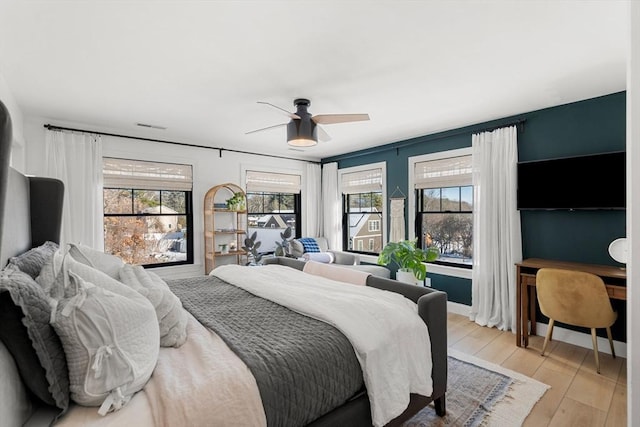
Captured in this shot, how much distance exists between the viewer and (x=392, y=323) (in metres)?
1.73

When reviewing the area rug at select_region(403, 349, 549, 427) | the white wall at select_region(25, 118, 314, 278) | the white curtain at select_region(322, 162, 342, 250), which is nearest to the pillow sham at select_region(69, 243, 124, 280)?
the area rug at select_region(403, 349, 549, 427)

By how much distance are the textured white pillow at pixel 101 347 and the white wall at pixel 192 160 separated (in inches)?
137

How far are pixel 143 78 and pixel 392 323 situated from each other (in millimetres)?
2623

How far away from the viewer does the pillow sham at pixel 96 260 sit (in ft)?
5.63

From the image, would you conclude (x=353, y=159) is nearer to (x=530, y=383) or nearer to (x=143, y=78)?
(x=143, y=78)

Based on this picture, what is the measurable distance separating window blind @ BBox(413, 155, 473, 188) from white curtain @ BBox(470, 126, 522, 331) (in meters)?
0.22

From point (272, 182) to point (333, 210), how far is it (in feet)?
4.11

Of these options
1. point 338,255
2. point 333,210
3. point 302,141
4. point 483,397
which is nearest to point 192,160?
point 302,141

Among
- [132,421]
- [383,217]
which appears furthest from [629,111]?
[383,217]

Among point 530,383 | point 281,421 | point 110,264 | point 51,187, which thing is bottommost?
point 530,383

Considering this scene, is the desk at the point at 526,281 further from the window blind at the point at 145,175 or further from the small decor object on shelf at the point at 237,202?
the window blind at the point at 145,175

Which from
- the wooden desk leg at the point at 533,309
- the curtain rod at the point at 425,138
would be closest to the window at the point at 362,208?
the curtain rod at the point at 425,138

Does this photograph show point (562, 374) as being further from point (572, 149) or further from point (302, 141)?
point (302, 141)

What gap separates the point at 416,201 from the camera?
4.64 metres
